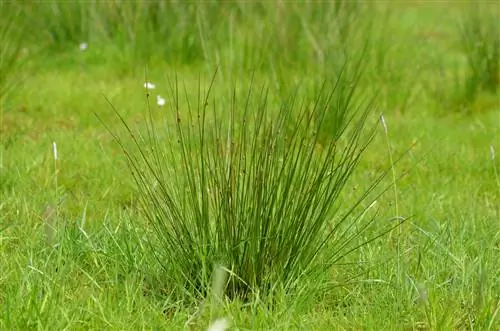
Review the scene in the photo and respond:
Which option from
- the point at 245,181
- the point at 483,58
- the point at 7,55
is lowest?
the point at 483,58

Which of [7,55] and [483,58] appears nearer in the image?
[7,55]

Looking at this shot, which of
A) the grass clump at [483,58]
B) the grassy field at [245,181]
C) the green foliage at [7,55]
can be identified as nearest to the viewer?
the grassy field at [245,181]

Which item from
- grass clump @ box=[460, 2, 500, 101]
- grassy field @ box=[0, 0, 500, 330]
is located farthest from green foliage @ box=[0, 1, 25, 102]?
grass clump @ box=[460, 2, 500, 101]

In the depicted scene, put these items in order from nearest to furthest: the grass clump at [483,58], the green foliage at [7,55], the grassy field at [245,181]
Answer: the grassy field at [245,181]
the green foliage at [7,55]
the grass clump at [483,58]

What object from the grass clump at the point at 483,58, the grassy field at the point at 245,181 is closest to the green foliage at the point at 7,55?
the grassy field at the point at 245,181

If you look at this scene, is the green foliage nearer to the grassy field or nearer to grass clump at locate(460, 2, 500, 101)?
the grassy field

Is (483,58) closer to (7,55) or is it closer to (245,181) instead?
(245,181)

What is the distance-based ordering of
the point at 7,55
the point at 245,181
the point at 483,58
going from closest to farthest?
the point at 245,181
the point at 7,55
the point at 483,58

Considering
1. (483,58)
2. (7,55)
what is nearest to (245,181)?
(7,55)

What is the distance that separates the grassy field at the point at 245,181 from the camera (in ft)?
8.37

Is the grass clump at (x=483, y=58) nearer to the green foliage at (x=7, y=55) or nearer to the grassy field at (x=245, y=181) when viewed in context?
the grassy field at (x=245, y=181)

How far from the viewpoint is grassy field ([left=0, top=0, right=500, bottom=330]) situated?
8.37ft

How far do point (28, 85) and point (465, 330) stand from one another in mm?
3792

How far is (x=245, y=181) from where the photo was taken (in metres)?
3.50
